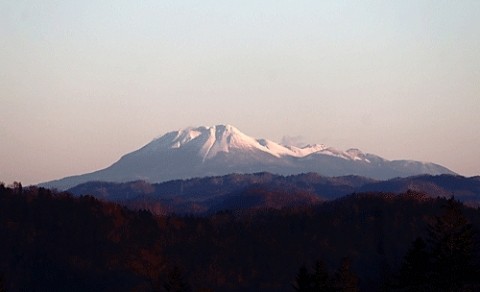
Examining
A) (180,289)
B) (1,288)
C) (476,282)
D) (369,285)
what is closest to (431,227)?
(476,282)

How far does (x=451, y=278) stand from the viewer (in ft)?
240

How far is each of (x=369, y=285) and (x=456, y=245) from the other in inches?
5085

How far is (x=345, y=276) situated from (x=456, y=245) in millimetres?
10210

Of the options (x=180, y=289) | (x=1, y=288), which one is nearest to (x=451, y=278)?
(x=180, y=289)

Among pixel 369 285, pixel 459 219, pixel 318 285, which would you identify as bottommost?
pixel 369 285

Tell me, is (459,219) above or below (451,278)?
above

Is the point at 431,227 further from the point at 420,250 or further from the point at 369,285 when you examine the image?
the point at 369,285

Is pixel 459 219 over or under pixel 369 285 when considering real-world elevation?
over

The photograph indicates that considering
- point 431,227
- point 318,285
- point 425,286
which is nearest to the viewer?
point 318,285

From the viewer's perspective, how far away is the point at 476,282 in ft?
230

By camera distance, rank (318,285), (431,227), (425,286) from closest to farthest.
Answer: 1. (318,285)
2. (425,286)
3. (431,227)

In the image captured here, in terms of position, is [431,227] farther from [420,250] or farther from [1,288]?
[1,288]

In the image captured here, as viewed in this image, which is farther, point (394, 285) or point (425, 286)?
point (394, 285)

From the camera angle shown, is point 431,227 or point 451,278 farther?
point 431,227
